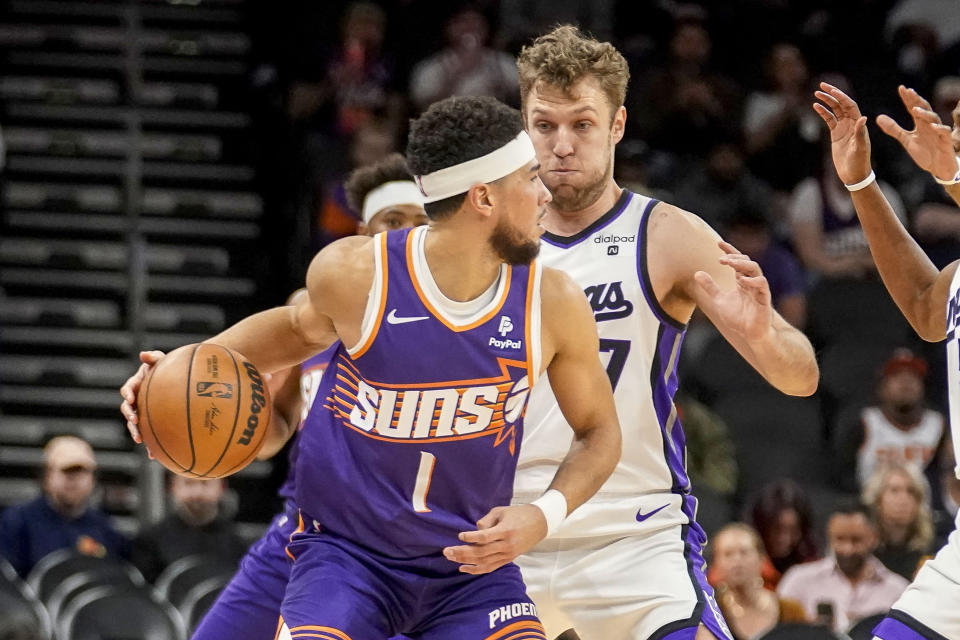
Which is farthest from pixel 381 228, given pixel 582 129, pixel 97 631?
pixel 97 631

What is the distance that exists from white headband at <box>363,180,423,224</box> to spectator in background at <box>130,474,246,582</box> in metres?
3.94

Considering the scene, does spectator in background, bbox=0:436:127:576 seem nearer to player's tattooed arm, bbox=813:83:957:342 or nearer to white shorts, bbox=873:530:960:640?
player's tattooed arm, bbox=813:83:957:342

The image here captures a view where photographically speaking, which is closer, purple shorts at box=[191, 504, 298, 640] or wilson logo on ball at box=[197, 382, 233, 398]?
wilson logo on ball at box=[197, 382, 233, 398]

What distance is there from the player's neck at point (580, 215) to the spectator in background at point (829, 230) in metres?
6.61

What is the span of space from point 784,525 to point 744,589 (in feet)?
4.31

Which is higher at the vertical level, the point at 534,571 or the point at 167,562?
the point at 534,571

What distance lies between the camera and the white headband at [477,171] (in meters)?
4.50

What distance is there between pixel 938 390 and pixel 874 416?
3.24ft

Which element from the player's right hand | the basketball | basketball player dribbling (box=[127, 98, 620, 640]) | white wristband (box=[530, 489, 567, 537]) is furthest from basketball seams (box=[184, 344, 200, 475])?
white wristband (box=[530, 489, 567, 537])

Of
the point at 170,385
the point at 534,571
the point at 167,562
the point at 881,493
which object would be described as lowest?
the point at 167,562

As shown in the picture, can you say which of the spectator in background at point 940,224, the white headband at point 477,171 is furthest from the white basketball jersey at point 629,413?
the spectator in background at point 940,224

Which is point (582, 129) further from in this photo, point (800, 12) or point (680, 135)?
point (800, 12)

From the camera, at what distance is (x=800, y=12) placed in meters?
Result: 13.9

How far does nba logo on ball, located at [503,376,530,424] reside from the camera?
4484mm
